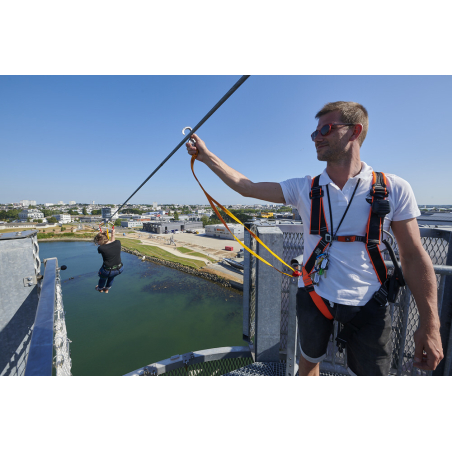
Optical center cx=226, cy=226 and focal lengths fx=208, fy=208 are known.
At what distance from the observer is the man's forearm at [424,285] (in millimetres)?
1013

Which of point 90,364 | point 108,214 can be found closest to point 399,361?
point 108,214

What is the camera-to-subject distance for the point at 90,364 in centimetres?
1350

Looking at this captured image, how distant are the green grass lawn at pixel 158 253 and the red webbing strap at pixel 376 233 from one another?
93.8ft

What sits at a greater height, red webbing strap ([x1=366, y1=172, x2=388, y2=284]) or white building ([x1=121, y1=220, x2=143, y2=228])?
red webbing strap ([x1=366, y1=172, x2=388, y2=284])

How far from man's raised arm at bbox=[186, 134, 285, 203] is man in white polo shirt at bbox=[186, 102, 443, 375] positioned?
70 millimetres

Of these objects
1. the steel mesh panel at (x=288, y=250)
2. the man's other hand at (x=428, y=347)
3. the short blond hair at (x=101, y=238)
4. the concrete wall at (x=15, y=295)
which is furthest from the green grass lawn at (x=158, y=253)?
the man's other hand at (x=428, y=347)

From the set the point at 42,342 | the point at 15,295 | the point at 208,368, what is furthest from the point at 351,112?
the point at 15,295

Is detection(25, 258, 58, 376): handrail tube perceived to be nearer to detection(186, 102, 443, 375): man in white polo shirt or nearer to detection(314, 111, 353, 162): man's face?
detection(186, 102, 443, 375): man in white polo shirt

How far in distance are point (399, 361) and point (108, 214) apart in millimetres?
6328

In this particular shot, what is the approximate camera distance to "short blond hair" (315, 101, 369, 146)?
1115mm

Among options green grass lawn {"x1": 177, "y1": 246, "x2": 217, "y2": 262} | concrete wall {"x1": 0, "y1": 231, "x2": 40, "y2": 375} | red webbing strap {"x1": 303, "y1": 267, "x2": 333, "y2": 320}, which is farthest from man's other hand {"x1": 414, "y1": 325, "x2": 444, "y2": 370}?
green grass lawn {"x1": 177, "y1": 246, "x2": 217, "y2": 262}

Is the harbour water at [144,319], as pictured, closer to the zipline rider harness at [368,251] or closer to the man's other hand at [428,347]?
the zipline rider harness at [368,251]

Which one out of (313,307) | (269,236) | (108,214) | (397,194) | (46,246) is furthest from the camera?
(46,246)

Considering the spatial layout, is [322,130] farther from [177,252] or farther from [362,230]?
[177,252]
